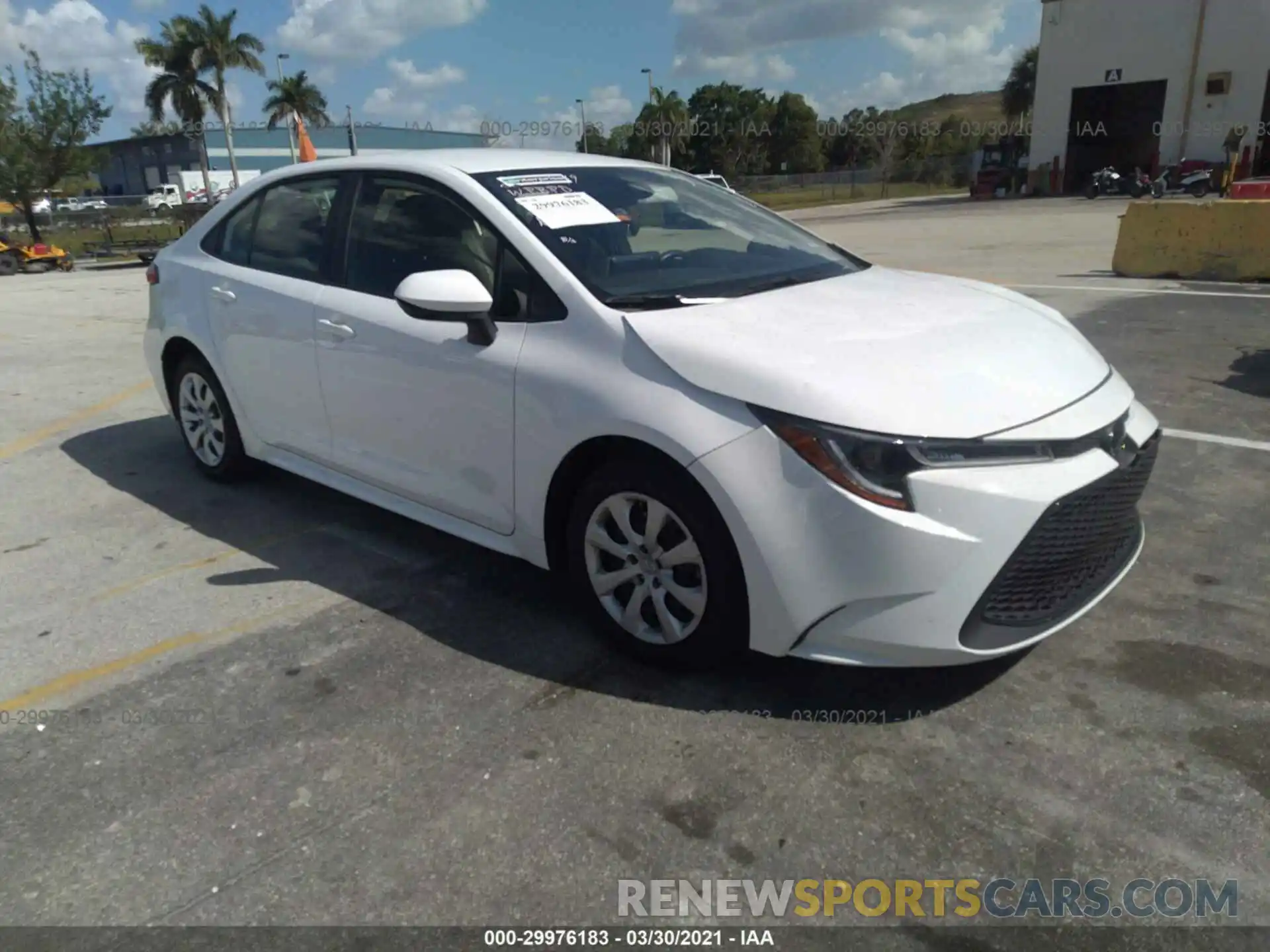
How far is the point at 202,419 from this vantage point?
16.2 ft

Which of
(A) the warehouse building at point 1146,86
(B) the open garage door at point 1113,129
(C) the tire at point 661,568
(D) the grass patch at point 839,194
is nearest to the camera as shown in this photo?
(C) the tire at point 661,568

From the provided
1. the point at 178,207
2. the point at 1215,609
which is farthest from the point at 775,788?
the point at 178,207

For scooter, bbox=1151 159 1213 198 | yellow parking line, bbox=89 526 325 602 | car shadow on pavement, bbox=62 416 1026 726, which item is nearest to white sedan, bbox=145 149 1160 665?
car shadow on pavement, bbox=62 416 1026 726

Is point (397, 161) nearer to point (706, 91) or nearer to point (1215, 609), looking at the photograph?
point (1215, 609)

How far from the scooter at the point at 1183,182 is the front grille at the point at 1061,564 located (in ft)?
105

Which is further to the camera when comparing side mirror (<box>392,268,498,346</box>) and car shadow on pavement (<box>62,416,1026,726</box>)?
side mirror (<box>392,268,498,346</box>)

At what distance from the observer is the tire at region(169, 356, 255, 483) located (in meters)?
4.72

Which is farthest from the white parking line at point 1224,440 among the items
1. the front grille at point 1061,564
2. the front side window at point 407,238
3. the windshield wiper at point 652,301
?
the front side window at point 407,238

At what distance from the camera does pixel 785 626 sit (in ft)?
8.70

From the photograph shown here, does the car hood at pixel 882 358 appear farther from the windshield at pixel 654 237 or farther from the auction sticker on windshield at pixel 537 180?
the auction sticker on windshield at pixel 537 180

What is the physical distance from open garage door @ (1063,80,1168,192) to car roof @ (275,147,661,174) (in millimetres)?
40175

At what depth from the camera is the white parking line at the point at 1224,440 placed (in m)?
5.11

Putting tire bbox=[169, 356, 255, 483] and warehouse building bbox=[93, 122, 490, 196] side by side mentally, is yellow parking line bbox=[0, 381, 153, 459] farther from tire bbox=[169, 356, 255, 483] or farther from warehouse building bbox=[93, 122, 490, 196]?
warehouse building bbox=[93, 122, 490, 196]

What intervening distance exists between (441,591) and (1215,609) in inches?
113
